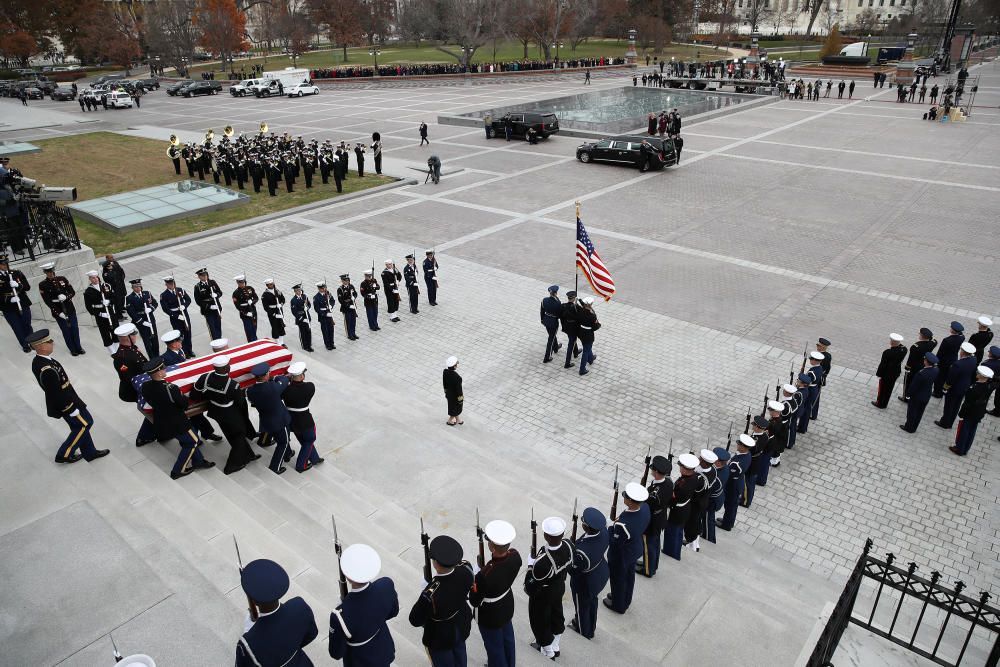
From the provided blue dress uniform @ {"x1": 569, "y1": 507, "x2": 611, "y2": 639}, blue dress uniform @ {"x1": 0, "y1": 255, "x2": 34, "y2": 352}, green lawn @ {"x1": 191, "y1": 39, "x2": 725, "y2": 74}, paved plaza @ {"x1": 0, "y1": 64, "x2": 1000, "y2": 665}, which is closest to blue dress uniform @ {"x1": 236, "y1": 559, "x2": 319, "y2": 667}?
paved plaza @ {"x1": 0, "y1": 64, "x2": 1000, "y2": 665}

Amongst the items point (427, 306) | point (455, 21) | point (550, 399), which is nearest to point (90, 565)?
point (550, 399)

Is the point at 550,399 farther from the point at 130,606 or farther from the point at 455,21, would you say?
the point at 455,21

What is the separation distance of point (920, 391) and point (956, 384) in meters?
0.53

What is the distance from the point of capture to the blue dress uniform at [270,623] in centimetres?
376

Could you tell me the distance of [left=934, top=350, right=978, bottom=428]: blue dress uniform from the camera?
8656 mm

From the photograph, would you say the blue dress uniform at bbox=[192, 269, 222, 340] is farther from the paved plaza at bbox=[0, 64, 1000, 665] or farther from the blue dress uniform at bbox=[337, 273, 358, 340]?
the blue dress uniform at bbox=[337, 273, 358, 340]

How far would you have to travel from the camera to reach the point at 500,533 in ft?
15.1

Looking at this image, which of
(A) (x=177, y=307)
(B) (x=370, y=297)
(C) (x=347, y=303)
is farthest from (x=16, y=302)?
(B) (x=370, y=297)

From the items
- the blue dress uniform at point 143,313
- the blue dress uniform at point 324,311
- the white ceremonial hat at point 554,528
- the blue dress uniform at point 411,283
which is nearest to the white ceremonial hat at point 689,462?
the white ceremonial hat at point 554,528

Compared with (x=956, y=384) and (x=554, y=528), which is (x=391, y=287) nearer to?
(x=554, y=528)

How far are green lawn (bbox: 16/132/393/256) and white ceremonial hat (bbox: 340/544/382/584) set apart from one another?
16071 mm

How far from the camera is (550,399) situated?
1002cm

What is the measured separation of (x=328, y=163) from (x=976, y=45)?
281 ft

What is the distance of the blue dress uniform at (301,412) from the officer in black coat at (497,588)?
3428mm
